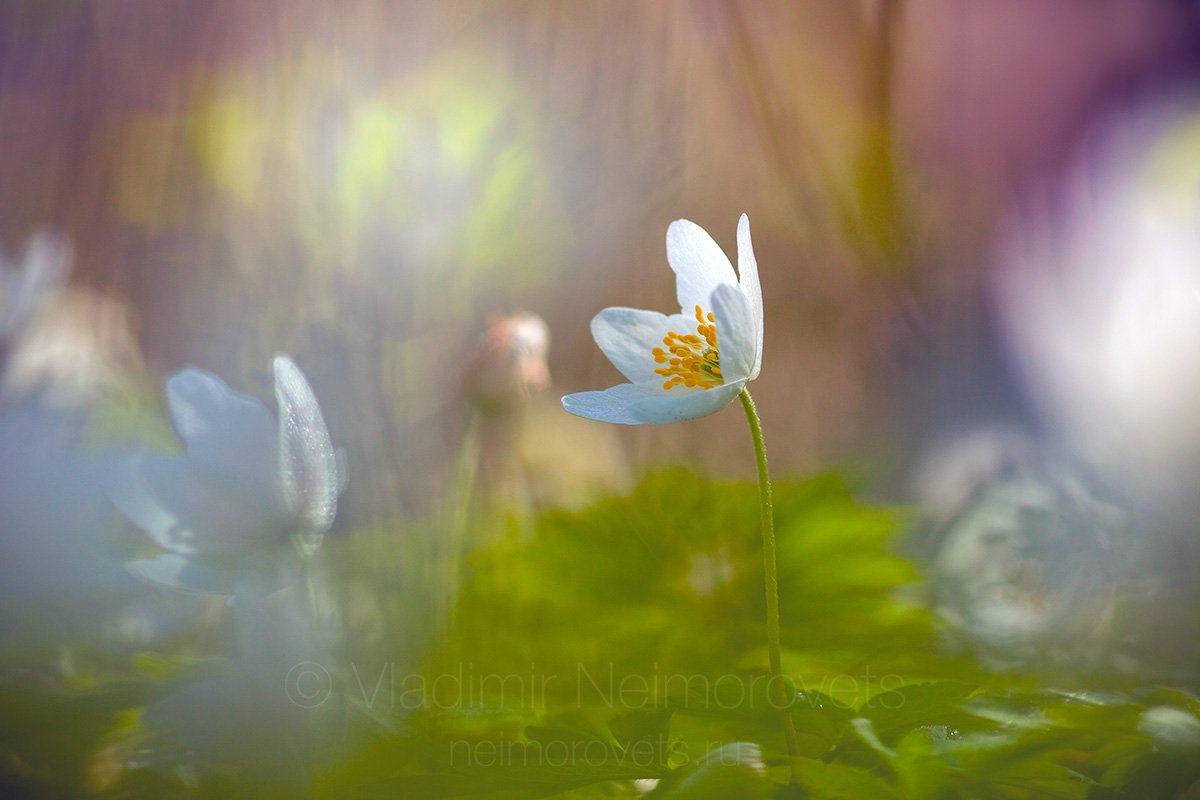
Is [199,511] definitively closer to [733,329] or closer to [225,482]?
[225,482]

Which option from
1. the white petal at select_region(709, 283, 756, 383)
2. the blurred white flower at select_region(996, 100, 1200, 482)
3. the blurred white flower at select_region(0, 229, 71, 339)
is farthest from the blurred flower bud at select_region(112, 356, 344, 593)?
the blurred white flower at select_region(996, 100, 1200, 482)

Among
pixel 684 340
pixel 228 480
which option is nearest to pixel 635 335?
pixel 684 340

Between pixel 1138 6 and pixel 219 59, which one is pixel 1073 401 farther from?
pixel 219 59

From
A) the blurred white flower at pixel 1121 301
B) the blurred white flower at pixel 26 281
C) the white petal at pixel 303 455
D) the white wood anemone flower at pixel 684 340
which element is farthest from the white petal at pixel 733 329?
the blurred white flower at pixel 26 281

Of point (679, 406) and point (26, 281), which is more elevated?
point (26, 281)

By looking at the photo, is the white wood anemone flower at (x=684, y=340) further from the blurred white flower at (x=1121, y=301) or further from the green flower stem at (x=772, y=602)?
the blurred white flower at (x=1121, y=301)

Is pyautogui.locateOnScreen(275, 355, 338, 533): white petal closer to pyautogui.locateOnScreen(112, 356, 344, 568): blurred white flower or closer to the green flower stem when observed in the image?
pyautogui.locateOnScreen(112, 356, 344, 568): blurred white flower

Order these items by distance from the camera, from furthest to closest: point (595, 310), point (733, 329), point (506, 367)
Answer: point (595, 310) < point (506, 367) < point (733, 329)
